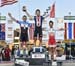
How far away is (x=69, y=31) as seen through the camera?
2655 cm

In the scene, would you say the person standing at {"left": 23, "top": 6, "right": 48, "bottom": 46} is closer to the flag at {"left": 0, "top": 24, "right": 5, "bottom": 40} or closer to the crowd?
the crowd

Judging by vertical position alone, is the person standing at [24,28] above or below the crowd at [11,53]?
above

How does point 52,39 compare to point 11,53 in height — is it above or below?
above

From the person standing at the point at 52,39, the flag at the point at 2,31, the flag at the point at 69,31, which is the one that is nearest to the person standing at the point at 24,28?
the flag at the point at 2,31

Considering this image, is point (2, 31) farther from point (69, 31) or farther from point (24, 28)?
point (69, 31)

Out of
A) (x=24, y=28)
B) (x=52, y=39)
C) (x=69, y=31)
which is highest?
(x=24, y=28)

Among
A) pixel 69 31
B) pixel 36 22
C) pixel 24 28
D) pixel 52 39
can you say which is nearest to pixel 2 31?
pixel 24 28

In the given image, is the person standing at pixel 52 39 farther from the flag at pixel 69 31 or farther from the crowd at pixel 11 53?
the crowd at pixel 11 53

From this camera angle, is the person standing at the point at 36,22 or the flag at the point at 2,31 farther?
the person standing at the point at 36,22

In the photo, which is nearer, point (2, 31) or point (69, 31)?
point (2, 31)

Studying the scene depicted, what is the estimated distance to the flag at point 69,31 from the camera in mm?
26391

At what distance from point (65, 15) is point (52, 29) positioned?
712 millimetres

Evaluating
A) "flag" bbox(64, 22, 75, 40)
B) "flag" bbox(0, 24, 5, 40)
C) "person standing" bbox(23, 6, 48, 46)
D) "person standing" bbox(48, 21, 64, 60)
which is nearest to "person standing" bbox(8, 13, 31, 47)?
"person standing" bbox(23, 6, 48, 46)

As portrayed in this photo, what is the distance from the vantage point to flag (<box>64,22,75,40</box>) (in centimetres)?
2639
